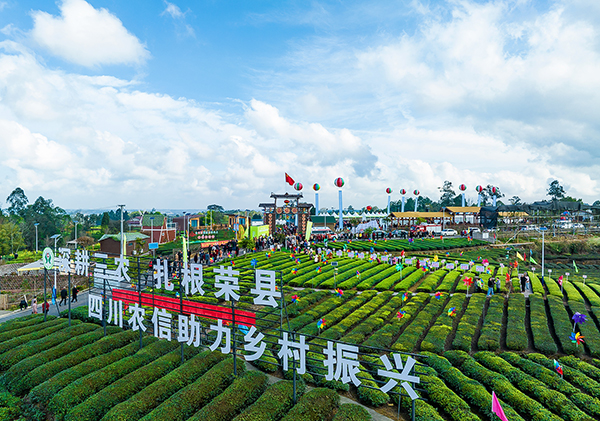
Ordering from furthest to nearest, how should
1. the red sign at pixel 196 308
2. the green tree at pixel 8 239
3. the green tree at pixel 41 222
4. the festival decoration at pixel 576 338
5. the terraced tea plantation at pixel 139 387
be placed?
the green tree at pixel 41 222 → the green tree at pixel 8 239 → the festival decoration at pixel 576 338 → the red sign at pixel 196 308 → the terraced tea plantation at pixel 139 387

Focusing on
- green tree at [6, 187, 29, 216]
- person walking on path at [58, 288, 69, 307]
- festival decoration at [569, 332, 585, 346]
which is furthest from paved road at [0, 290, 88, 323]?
green tree at [6, 187, 29, 216]

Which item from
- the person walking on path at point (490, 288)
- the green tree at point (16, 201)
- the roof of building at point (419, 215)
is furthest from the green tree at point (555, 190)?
the green tree at point (16, 201)

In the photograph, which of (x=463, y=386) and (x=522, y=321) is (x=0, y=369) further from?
(x=522, y=321)

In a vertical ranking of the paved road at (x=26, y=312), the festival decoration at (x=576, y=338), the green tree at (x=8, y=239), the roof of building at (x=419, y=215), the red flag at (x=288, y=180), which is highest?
the red flag at (x=288, y=180)

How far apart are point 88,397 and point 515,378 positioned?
45.9 ft

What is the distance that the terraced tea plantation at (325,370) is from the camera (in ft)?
31.8

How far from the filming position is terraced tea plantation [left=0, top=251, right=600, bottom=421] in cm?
969

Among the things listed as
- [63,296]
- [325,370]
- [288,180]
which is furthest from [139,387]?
[288,180]

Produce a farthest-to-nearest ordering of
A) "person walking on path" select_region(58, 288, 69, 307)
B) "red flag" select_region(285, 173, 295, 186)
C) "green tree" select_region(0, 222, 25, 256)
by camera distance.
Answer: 1. "red flag" select_region(285, 173, 295, 186)
2. "green tree" select_region(0, 222, 25, 256)
3. "person walking on path" select_region(58, 288, 69, 307)

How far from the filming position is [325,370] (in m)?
11.5

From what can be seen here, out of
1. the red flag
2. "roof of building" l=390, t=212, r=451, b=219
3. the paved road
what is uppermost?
the red flag

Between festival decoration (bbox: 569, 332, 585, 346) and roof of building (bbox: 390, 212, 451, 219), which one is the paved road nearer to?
festival decoration (bbox: 569, 332, 585, 346)

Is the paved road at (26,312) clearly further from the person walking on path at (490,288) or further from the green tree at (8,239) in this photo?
the green tree at (8,239)

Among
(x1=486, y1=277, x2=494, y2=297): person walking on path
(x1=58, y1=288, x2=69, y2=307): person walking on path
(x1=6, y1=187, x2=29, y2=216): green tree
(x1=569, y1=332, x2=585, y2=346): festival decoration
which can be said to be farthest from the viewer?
(x1=6, y1=187, x2=29, y2=216): green tree
